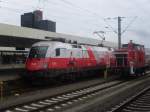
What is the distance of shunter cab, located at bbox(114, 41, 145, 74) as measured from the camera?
33562mm

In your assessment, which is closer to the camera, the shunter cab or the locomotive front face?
the locomotive front face

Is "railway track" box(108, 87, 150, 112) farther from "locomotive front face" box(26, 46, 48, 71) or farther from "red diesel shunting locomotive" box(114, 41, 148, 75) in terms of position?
"red diesel shunting locomotive" box(114, 41, 148, 75)

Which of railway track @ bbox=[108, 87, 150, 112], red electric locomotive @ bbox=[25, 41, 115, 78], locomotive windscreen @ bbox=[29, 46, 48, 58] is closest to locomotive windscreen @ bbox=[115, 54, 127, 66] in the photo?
red electric locomotive @ bbox=[25, 41, 115, 78]

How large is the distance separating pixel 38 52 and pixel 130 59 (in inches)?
418

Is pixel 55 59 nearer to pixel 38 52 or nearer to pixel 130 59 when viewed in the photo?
pixel 38 52

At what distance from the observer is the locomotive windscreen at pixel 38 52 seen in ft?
87.5

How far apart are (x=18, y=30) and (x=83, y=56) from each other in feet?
25.6

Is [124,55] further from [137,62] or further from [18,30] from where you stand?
[18,30]

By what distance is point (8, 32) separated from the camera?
34.1 metres

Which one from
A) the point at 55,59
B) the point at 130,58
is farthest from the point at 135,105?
the point at 130,58

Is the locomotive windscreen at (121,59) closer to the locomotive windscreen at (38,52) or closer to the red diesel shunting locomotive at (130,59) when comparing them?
the red diesel shunting locomotive at (130,59)

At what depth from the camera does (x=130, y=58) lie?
111 ft

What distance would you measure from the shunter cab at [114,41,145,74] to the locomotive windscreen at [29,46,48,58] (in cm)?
1014

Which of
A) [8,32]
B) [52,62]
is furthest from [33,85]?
[8,32]
